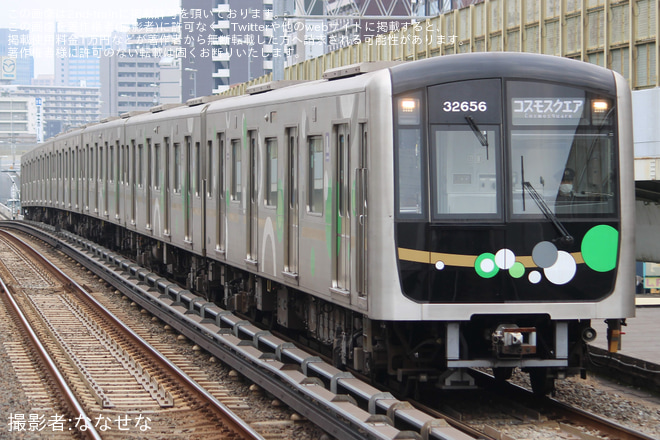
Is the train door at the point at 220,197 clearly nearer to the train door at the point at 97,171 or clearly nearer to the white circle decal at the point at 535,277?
the white circle decal at the point at 535,277

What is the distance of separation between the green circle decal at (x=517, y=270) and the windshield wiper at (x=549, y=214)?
1.30 ft

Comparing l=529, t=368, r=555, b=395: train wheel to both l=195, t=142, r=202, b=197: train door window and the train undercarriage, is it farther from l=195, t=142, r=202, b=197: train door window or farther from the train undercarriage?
l=195, t=142, r=202, b=197: train door window

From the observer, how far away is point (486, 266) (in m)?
8.88

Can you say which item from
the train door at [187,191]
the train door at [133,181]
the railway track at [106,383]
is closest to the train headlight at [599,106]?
the railway track at [106,383]

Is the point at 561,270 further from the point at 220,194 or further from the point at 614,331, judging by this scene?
the point at 220,194

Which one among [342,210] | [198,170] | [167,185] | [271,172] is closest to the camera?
[342,210]

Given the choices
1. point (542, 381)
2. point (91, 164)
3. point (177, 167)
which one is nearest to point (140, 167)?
point (177, 167)

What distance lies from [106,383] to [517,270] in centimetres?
450

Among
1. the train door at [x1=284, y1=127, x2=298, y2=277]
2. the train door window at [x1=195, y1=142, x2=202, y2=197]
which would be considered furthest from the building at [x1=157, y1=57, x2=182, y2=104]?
the train door at [x1=284, y1=127, x2=298, y2=277]

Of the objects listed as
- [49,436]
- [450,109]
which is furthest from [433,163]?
[49,436]

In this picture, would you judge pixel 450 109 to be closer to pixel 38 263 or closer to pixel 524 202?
pixel 524 202

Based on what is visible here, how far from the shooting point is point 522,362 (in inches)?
356

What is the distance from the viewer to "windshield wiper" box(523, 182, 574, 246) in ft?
29.4

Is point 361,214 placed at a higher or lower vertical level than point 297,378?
higher
